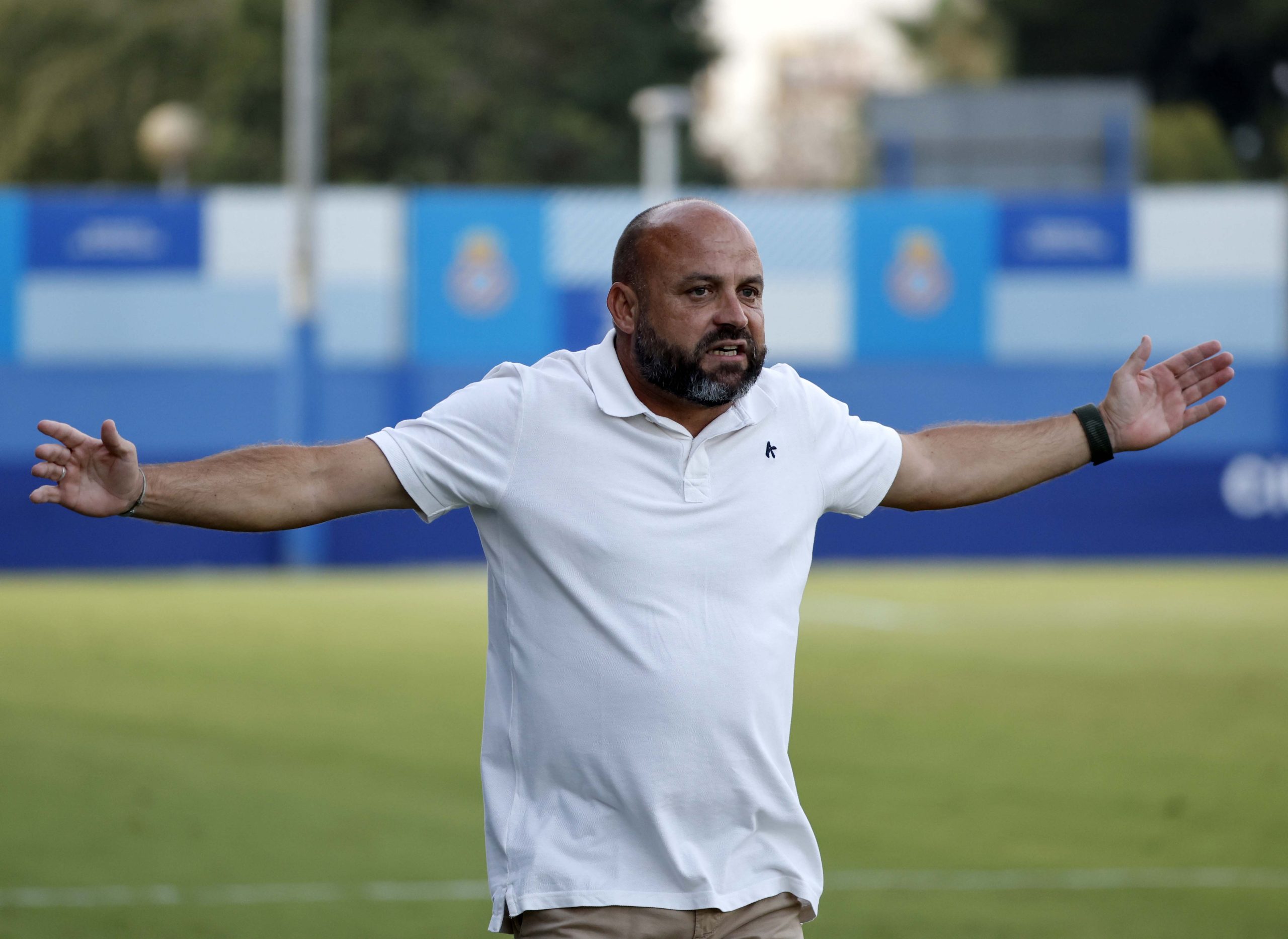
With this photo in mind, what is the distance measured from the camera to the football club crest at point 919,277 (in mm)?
19969

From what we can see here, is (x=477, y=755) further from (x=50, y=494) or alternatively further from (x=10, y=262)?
(x=10, y=262)

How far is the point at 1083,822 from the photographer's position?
29.3ft

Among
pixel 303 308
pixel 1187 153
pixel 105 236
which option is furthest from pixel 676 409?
pixel 1187 153

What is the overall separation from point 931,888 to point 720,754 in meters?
4.08

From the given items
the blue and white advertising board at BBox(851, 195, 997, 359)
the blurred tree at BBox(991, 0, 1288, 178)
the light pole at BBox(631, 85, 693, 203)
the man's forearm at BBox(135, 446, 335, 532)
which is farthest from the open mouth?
the blurred tree at BBox(991, 0, 1288, 178)

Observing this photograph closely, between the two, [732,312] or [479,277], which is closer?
[732,312]

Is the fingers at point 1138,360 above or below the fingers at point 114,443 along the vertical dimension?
above

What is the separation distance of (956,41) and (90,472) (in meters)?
61.1

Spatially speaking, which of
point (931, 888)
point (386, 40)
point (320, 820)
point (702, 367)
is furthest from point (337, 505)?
point (386, 40)

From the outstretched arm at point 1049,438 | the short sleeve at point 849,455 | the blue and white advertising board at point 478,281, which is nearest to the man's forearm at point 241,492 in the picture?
the short sleeve at point 849,455

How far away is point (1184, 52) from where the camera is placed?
4969 centimetres

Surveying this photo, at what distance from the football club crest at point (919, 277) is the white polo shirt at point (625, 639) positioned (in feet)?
52.7

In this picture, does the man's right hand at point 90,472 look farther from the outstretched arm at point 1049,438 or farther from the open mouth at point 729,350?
the outstretched arm at point 1049,438

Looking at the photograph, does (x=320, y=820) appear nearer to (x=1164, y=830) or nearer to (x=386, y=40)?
(x=1164, y=830)
